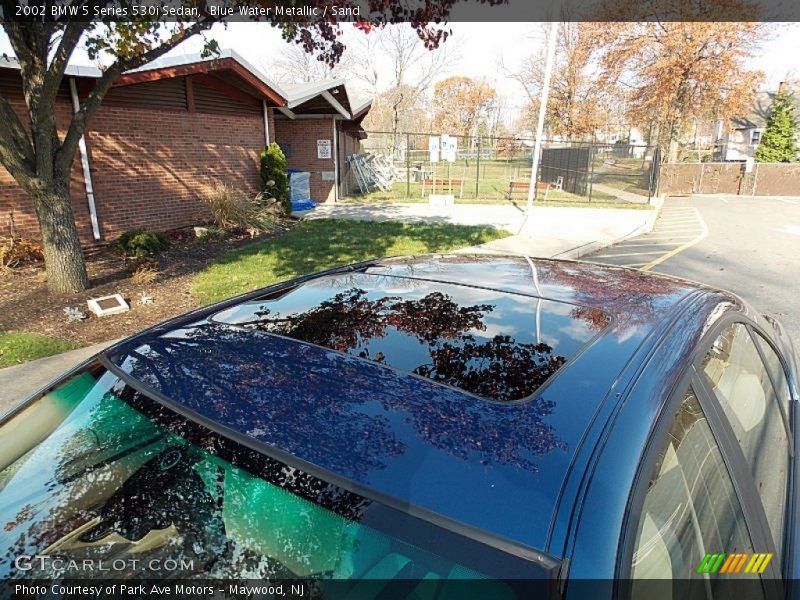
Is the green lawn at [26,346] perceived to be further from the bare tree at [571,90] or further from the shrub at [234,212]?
the bare tree at [571,90]

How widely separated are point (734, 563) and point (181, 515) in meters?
1.40

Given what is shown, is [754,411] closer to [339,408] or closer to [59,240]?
[339,408]

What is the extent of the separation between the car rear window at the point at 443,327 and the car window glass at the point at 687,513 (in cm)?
35

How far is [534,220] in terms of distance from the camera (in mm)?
15672

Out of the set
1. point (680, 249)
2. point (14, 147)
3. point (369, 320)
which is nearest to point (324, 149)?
point (680, 249)

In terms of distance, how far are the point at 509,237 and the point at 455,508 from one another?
11670mm

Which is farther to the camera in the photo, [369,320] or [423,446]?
[369,320]

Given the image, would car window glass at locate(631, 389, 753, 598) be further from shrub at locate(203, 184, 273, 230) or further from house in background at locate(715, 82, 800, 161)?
house in background at locate(715, 82, 800, 161)

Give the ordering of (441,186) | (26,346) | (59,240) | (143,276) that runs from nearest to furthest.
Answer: (26,346), (59,240), (143,276), (441,186)

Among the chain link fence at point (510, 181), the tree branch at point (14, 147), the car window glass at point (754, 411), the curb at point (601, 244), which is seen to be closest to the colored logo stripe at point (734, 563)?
the car window glass at point (754, 411)

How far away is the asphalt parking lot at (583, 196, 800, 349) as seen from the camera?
24.4ft

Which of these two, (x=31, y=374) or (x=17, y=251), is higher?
(x=17, y=251)

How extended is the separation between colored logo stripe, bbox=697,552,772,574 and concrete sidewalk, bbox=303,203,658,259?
874 cm

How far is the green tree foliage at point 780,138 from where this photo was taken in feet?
104
